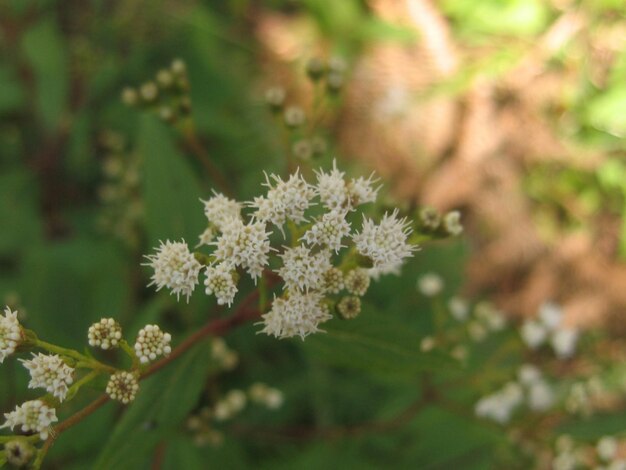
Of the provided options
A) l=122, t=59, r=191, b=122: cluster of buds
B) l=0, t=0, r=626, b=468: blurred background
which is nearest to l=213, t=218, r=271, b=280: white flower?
l=122, t=59, r=191, b=122: cluster of buds

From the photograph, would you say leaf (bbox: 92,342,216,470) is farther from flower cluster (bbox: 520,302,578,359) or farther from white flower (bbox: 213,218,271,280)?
flower cluster (bbox: 520,302,578,359)

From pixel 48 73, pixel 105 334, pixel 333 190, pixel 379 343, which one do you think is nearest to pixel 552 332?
pixel 379 343

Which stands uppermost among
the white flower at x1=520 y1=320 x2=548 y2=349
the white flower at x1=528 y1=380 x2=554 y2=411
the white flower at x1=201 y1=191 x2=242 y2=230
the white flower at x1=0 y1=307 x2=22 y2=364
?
the white flower at x1=520 y1=320 x2=548 y2=349

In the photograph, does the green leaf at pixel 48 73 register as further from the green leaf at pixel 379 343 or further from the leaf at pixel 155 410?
the green leaf at pixel 379 343

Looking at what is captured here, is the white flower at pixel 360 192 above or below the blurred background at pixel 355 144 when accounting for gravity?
below

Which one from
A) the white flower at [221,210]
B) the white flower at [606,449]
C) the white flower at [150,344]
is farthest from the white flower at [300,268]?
the white flower at [606,449]

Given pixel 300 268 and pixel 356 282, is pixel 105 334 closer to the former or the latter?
pixel 300 268

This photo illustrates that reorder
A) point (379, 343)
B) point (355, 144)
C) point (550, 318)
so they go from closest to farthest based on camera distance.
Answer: point (379, 343), point (550, 318), point (355, 144)
